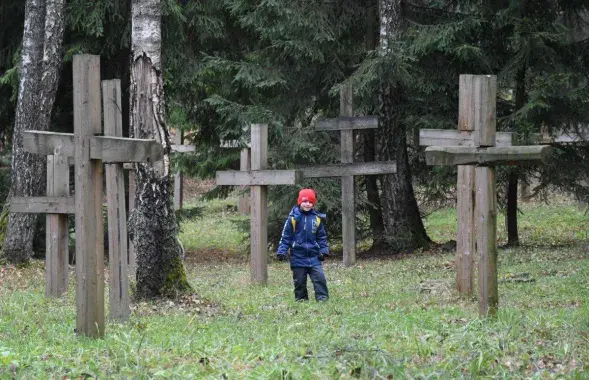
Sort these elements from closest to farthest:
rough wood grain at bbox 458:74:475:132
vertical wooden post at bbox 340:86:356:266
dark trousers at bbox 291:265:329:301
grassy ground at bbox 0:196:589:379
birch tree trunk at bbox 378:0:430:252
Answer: grassy ground at bbox 0:196:589:379
rough wood grain at bbox 458:74:475:132
dark trousers at bbox 291:265:329:301
vertical wooden post at bbox 340:86:356:266
birch tree trunk at bbox 378:0:430:252

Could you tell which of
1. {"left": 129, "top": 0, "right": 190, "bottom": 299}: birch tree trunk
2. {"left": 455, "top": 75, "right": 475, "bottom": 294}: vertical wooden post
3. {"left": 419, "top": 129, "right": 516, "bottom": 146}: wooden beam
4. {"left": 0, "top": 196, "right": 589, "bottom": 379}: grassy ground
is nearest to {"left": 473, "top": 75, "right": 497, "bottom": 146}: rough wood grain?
{"left": 419, "top": 129, "right": 516, "bottom": 146}: wooden beam

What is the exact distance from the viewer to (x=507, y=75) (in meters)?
19.8

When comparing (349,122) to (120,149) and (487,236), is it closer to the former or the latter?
(487,236)

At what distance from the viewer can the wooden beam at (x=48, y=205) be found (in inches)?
545

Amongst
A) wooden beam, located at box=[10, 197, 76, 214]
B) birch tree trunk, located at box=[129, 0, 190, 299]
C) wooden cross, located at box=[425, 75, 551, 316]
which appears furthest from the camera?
wooden beam, located at box=[10, 197, 76, 214]

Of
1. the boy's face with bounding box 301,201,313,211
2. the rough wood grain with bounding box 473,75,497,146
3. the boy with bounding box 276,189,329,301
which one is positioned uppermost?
the rough wood grain with bounding box 473,75,497,146

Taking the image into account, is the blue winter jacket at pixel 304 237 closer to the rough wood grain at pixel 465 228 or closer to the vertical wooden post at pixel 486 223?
the rough wood grain at pixel 465 228

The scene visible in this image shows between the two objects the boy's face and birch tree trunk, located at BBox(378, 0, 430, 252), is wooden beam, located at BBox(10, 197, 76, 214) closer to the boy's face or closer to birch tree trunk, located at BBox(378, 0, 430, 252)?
the boy's face

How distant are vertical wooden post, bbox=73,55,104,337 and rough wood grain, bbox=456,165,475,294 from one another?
5528mm

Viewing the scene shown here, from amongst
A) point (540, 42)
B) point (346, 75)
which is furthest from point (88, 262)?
point (346, 75)

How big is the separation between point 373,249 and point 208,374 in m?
14.8

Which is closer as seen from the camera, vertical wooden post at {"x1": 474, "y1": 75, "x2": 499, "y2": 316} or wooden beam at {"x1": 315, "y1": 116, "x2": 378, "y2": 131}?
vertical wooden post at {"x1": 474, "y1": 75, "x2": 499, "y2": 316}

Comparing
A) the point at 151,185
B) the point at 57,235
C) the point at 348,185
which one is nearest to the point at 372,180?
the point at 348,185

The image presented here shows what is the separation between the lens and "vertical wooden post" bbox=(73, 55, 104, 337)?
8898 millimetres
